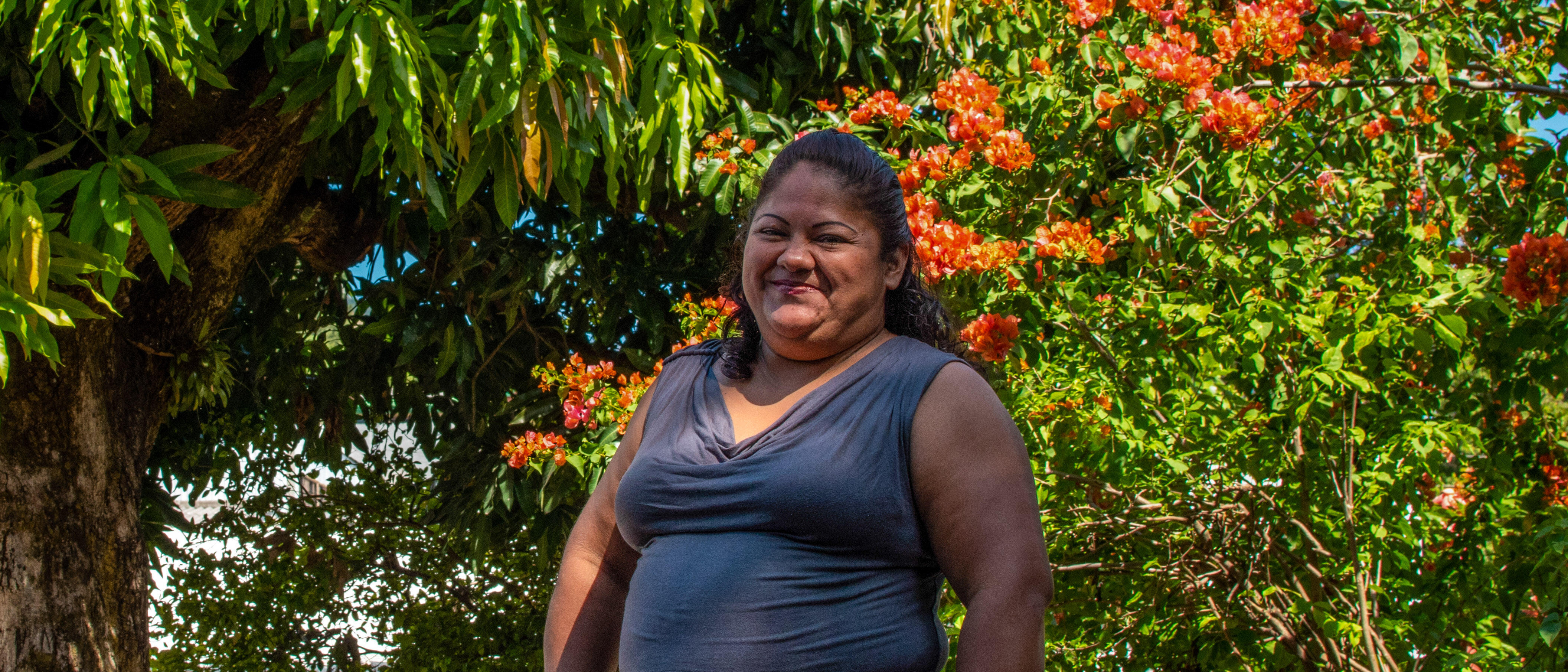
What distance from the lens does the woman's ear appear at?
1514mm

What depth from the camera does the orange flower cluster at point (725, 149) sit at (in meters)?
3.77

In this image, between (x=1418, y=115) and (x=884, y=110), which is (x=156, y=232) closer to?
(x=884, y=110)

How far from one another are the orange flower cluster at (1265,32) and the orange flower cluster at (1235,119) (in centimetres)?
15

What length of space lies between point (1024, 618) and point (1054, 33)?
8.92 feet

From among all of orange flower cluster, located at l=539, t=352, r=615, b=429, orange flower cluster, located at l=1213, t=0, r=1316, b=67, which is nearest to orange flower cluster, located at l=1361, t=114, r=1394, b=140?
orange flower cluster, located at l=1213, t=0, r=1316, b=67

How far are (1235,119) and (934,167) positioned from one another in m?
0.72

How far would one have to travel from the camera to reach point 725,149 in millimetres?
3975

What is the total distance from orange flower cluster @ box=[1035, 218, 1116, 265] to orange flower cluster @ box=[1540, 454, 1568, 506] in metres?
1.13

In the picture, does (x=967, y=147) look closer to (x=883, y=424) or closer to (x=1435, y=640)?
(x=1435, y=640)

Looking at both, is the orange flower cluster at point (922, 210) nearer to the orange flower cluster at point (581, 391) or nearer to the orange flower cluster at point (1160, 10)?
the orange flower cluster at point (1160, 10)

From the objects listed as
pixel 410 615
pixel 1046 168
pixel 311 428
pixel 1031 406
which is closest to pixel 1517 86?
pixel 1046 168

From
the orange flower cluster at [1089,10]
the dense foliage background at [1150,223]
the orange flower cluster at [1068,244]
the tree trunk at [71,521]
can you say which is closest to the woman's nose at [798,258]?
the dense foliage background at [1150,223]

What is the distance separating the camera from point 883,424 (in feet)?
4.40

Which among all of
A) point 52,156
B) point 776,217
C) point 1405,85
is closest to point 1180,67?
point 1405,85
